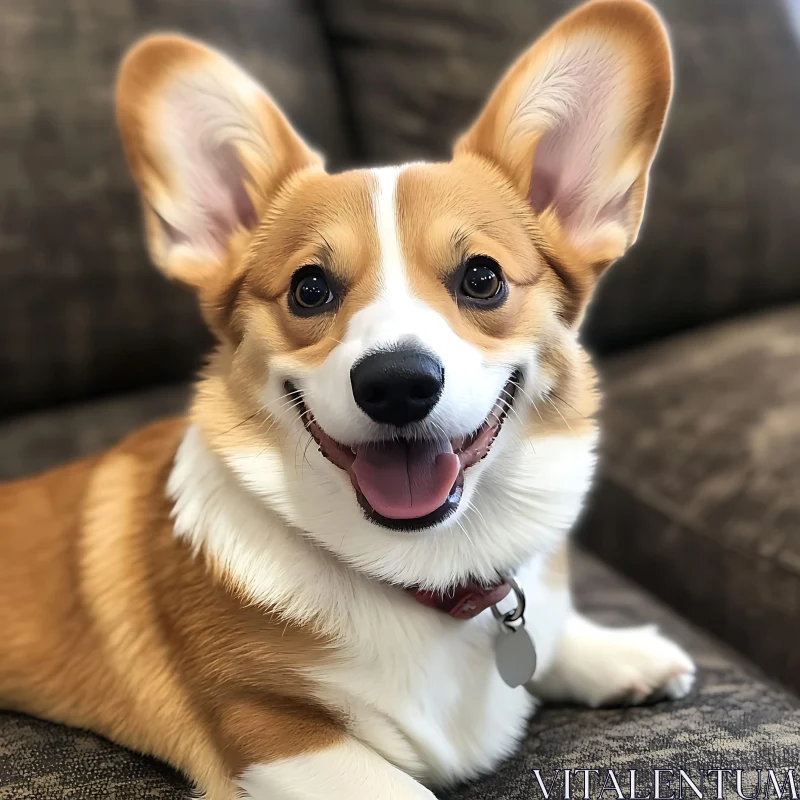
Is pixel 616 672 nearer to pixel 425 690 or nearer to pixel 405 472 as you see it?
pixel 425 690

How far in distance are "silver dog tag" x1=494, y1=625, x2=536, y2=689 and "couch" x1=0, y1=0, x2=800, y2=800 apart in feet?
0.28

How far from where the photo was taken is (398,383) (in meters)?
0.65

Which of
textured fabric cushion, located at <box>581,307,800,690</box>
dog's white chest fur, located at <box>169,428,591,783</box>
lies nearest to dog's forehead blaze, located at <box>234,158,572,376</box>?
dog's white chest fur, located at <box>169,428,591,783</box>

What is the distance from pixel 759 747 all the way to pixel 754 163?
1171 mm

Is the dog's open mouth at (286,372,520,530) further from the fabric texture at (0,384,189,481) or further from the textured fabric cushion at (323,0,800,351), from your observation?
the textured fabric cushion at (323,0,800,351)

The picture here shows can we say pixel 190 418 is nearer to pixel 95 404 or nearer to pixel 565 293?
pixel 565 293

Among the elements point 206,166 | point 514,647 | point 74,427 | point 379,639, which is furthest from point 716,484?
point 74,427

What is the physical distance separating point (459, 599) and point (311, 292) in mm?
337

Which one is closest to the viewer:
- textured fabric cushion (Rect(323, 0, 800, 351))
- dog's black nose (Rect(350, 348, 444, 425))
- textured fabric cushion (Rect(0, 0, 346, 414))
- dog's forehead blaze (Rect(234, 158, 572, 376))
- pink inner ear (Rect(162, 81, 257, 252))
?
dog's black nose (Rect(350, 348, 444, 425))

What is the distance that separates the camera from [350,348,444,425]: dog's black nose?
65 cm

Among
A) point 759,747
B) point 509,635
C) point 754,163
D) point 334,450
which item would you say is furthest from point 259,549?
point 754,163

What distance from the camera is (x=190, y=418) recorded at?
2.89ft

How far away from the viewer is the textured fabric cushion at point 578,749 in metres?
0.76

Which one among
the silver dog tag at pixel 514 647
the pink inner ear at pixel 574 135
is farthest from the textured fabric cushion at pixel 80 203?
the silver dog tag at pixel 514 647
